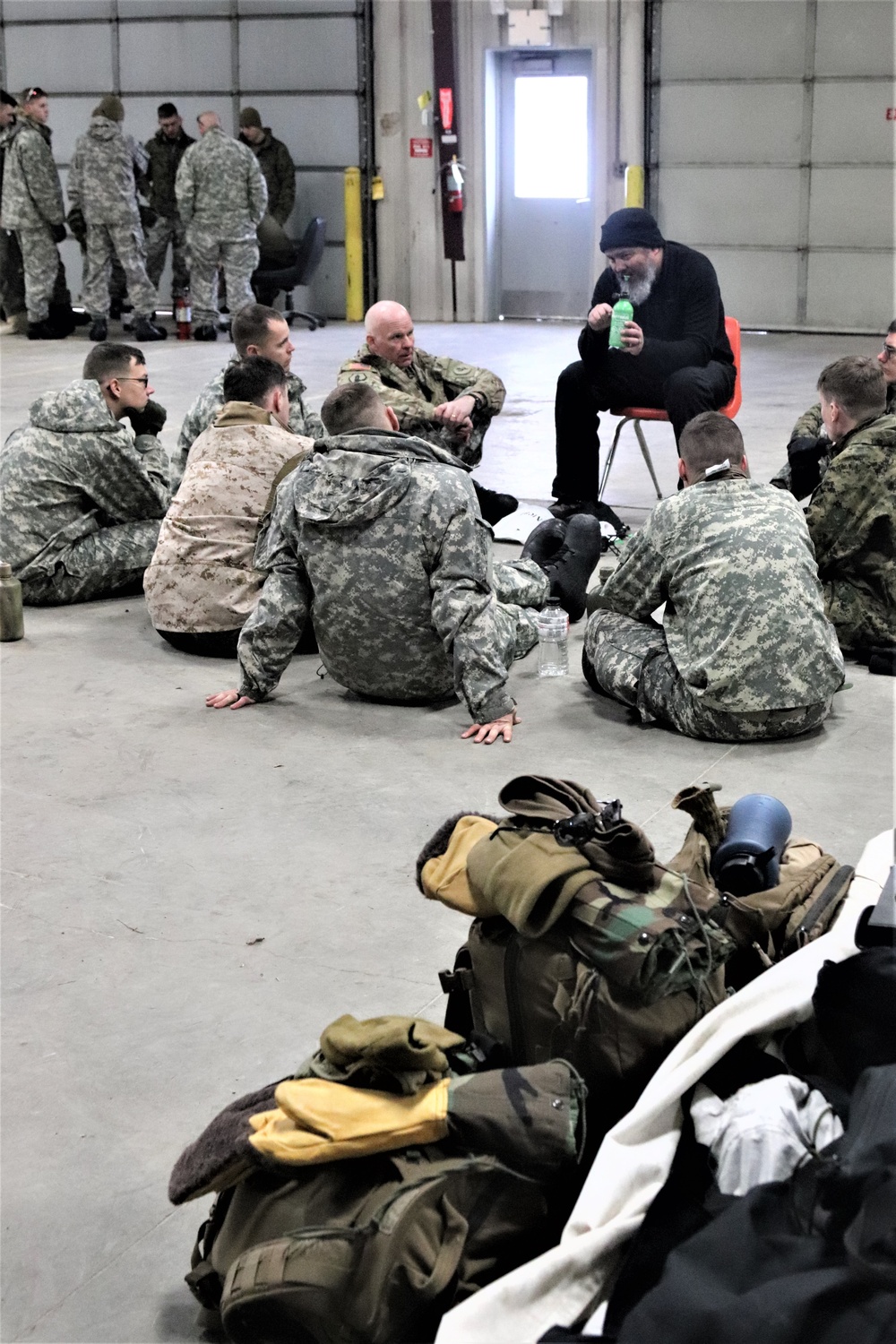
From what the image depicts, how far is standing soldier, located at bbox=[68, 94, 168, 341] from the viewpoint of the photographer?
1450 cm

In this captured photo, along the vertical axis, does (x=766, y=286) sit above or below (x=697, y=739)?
above

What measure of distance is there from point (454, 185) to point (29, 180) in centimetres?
419

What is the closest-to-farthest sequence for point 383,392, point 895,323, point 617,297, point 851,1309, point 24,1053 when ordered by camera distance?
point 851,1309, point 24,1053, point 895,323, point 383,392, point 617,297

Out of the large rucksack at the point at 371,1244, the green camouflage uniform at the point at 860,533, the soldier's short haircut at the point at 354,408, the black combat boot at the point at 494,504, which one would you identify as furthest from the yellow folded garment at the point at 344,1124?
the black combat boot at the point at 494,504

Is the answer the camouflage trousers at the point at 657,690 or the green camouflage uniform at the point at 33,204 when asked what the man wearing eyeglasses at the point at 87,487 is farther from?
the green camouflage uniform at the point at 33,204

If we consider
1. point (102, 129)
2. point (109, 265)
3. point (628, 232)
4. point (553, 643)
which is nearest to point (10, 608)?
point (553, 643)

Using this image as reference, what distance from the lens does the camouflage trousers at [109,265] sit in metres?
14.8

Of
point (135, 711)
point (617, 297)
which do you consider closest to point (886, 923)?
point (135, 711)

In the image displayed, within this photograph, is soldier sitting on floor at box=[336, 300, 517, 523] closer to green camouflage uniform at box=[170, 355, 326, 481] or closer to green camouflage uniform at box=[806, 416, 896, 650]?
green camouflage uniform at box=[170, 355, 326, 481]

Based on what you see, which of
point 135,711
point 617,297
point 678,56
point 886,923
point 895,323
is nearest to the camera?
point 886,923

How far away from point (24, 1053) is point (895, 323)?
182 inches

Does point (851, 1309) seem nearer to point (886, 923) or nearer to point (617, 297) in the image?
point (886, 923)

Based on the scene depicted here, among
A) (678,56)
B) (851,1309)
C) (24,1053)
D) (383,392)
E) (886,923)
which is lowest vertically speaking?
(24,1053)

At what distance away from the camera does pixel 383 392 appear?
6547 mm
